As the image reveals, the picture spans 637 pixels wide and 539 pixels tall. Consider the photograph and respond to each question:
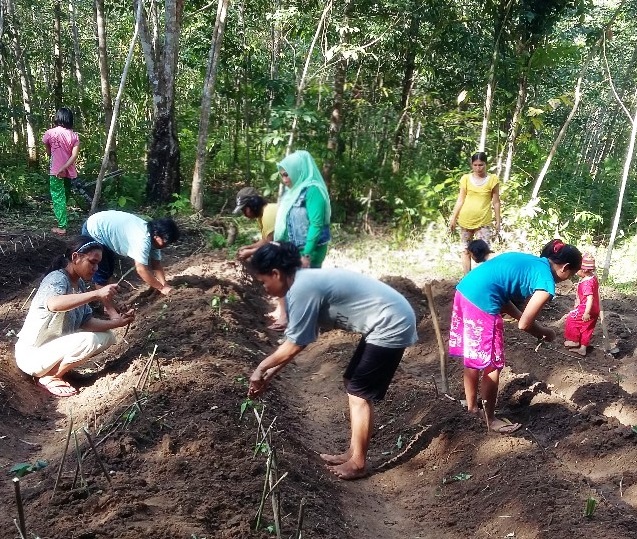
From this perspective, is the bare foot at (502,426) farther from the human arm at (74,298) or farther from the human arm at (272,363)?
the human arm at (74,298)

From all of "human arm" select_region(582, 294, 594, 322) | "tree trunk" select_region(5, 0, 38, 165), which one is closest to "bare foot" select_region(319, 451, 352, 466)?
"human arm" select_region(582, 294, 594, 322)

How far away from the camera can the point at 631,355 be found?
6324 millimetres

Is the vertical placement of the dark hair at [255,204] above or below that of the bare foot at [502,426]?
above

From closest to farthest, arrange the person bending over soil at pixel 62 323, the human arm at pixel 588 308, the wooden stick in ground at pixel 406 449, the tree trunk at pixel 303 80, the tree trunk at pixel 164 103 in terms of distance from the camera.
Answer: the wooden stick in ground at pixel 406 449, the person bending over soil at pixel 62 323, the human arm at pixel 588 308, the tree trunk at pixel 303 80, the tree trunk at pixel 164 103

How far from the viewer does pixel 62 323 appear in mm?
4660

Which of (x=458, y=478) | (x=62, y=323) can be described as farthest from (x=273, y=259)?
(x=62, y=323)

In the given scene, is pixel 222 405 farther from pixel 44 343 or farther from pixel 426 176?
pixel 426 176

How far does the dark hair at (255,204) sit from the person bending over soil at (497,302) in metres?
2.12

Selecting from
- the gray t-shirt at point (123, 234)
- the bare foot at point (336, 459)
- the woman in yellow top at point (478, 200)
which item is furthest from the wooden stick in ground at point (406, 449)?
the woman in yellow top at point (478, 200)

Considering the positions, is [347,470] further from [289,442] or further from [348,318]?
[348,318]

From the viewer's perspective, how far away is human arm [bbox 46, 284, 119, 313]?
431cm

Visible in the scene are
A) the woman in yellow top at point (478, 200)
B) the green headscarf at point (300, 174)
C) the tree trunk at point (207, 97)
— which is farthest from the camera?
the tree trunk at point (207, 97)

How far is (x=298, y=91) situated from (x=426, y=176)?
8.13 feet

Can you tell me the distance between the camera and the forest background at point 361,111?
942 centimetres
